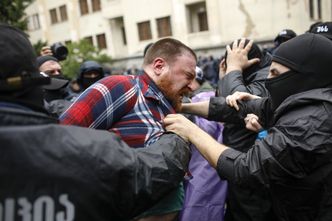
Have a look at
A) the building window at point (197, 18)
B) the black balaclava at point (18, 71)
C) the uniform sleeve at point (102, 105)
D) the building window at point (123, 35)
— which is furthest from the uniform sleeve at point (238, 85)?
the building window at point (123, 35)

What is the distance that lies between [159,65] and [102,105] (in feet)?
1.52

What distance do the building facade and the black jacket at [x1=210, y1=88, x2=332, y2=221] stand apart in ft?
66.5

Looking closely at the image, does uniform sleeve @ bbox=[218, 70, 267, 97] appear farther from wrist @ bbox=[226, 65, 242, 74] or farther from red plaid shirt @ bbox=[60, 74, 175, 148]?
red plaid shirt @ bbox=[60, 74, 175, 148]

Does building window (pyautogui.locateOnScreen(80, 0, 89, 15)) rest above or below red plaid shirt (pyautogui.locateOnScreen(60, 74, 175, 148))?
above

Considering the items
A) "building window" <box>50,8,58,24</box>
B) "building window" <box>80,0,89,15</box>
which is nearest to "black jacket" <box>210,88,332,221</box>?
"building window" <box>80,0,89,15</box>

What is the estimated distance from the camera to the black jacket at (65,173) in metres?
1.19

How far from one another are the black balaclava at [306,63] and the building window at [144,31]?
24.8 m

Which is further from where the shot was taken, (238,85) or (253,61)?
(253,61)

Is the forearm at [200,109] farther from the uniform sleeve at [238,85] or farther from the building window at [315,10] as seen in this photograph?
the building window at [315,10]

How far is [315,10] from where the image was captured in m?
21.8

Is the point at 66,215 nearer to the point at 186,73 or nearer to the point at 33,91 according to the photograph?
the point at 33,91

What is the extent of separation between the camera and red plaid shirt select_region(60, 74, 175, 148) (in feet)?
6.02

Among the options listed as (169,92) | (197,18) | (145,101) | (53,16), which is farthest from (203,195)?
(53,16)

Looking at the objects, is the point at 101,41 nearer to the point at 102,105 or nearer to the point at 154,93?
the point at 154,93
